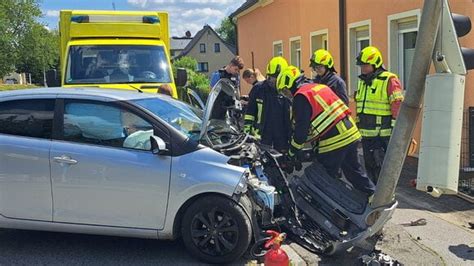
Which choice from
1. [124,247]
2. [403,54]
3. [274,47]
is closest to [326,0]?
[403,54]

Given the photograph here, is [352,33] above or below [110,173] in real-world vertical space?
above

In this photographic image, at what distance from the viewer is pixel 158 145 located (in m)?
4.81

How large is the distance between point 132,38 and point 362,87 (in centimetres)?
433

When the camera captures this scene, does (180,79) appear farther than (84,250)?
Yes

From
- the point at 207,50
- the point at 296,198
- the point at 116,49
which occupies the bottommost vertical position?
the point at 296,198

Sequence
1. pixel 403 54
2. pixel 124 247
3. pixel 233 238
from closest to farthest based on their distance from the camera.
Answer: pixel 233 238
pixel 124 247
pixel 403 54

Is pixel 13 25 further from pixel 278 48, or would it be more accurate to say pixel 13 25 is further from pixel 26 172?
pixel 26 172

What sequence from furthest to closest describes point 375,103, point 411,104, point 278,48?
point 278,48 → point 375,103 → point 411,104

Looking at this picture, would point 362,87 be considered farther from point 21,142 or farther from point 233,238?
point 21,142

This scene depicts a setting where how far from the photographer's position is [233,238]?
486 cm

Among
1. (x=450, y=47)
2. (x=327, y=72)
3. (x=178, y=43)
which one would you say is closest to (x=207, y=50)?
(x=178, y=43)

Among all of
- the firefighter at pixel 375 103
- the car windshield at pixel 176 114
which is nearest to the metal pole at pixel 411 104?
the firefighter at pixel 375 103

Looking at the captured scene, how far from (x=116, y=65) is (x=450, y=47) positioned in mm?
5646

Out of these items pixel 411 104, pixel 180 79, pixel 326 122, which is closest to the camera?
pixel 411 104
